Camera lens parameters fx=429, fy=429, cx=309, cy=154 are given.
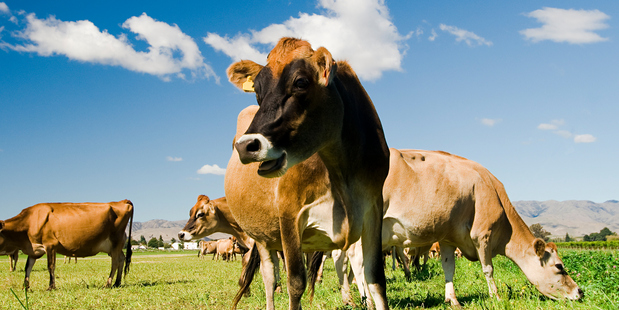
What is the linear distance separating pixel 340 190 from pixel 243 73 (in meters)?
1.43

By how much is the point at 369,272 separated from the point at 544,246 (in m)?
4.94

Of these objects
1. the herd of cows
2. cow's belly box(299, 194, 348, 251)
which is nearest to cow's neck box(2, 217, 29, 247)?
the herd of cows

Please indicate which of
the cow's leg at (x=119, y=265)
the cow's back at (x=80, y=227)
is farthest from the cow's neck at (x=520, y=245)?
the cow's back at (x=80, y=227)

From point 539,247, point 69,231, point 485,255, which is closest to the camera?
point 539,247

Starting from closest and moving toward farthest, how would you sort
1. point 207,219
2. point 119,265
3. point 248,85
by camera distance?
point 248,85 < point 207,219 < point 119,265

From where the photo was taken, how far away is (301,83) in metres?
3.14

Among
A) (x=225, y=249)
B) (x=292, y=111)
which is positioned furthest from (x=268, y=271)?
(x=225, y=249)

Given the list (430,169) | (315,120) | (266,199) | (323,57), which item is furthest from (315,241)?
(430,169)

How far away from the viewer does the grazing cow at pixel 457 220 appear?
23.2 feet

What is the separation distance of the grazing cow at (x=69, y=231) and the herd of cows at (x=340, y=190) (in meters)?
9.03

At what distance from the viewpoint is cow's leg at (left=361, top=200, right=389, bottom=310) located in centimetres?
359

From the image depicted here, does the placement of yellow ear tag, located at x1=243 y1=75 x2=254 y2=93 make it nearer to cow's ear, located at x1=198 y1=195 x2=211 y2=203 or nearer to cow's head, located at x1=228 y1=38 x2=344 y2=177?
cow's head, located at x1=228 y1=38 x2=344 y2=177

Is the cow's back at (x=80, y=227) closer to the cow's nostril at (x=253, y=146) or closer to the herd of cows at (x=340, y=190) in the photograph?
the herd of cows at (x=340, y=190)

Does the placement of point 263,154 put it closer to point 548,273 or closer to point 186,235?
point 548,273
